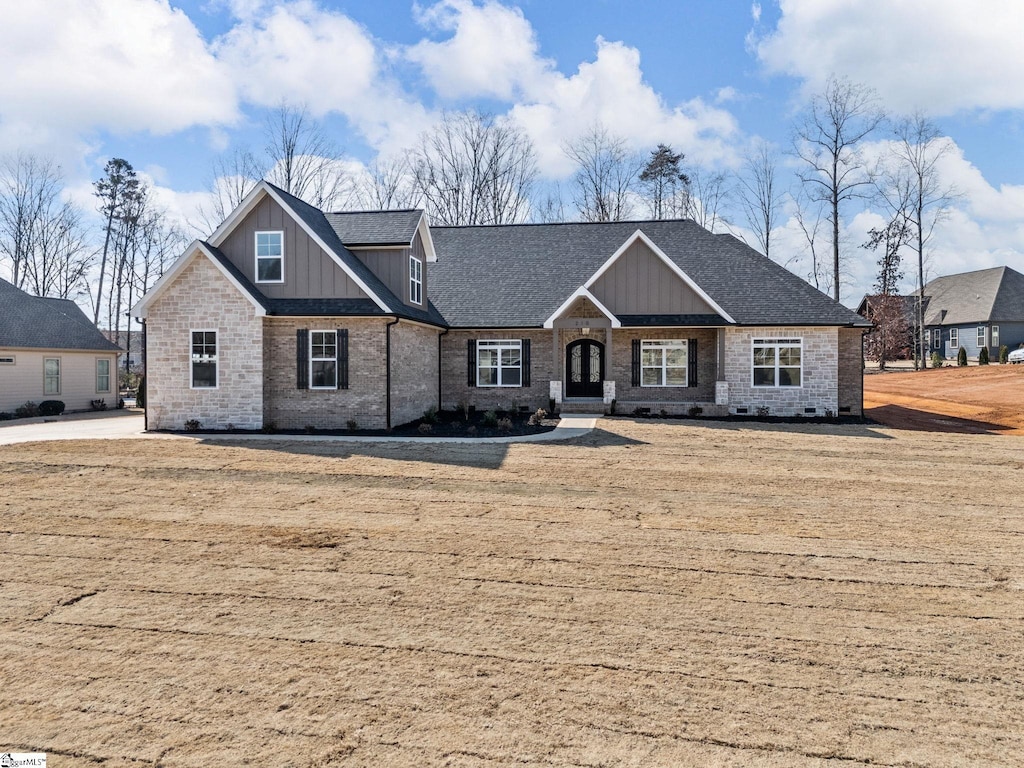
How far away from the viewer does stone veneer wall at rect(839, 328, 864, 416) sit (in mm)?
21297

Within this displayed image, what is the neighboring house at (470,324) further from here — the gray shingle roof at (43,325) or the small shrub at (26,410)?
the gray shingle roof at (43,325)

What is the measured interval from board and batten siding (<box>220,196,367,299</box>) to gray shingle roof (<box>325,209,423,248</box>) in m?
1.78

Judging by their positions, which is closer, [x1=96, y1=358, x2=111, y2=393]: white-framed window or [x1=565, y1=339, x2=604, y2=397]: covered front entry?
[x1=565, y1=339, x2=604, y2=397]: covered front entry

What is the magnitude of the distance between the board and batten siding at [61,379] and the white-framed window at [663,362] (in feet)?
75.1

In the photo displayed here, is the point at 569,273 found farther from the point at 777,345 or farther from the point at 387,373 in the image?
the point at 387,373

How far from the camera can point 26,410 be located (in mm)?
24266

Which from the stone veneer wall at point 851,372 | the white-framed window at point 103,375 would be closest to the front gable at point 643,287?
the stone veneer wall at point 851,372

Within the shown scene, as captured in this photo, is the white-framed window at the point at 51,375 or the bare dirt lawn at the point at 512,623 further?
Answer: the white-framed window at the point at 51,375

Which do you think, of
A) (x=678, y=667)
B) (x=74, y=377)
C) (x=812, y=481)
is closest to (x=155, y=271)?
(x=74, y=377)

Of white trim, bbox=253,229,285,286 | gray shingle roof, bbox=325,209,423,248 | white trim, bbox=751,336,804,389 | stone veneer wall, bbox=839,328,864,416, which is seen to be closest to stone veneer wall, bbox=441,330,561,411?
gray shingle roof, bbox=325,209,423,248

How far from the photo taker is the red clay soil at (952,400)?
795 inches

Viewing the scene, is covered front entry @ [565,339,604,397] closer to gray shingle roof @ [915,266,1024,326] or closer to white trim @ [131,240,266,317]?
white trim @ [131,240,266,317]

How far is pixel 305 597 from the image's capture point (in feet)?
19.2

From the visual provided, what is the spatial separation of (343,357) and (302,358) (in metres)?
1.14
